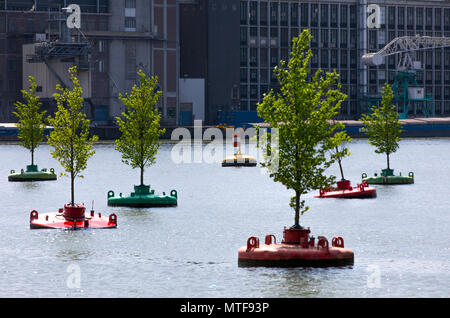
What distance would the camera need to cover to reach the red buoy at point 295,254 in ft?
148

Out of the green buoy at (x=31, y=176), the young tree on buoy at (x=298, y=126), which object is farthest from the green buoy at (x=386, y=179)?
the young tree on buoy at (x=298, y=126)

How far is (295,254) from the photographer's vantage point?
4519 centimetres

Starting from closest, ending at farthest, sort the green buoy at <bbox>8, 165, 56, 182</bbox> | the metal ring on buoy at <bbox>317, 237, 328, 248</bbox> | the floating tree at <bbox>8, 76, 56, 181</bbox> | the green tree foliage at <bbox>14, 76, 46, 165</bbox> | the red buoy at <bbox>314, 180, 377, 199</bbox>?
the metal ring on buoy at <bbox>317, 237, 328, 248</bbox>, the red buoy at <bbox>314, 180, 377, 199</bbox>, the green tree foliage at <bbox>14, 76, 46, 165</bbox>, the floating tree at <bbox>8, 76, 56, 181</bbox>, the green buoy at <bbox>8, 165, 56, 182</bbox>

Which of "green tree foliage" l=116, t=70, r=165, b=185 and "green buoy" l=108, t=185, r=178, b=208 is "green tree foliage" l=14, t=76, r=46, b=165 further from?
"green buoy" l=108, t=185, r=178, b=208

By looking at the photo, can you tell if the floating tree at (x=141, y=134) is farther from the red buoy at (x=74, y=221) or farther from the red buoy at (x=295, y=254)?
the red buoy at (x=295, y=254)

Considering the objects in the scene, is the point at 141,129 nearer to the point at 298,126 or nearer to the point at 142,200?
the point at 142,200

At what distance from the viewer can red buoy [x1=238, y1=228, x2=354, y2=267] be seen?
148ft

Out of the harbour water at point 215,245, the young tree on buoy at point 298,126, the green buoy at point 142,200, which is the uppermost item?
the young tree on buoy at point 298,126

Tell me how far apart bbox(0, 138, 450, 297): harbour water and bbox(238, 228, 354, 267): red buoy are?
17.1 inches

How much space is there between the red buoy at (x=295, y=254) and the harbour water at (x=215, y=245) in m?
0.43

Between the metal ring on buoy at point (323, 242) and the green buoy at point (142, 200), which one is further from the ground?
the green buoy at point (142, 200)

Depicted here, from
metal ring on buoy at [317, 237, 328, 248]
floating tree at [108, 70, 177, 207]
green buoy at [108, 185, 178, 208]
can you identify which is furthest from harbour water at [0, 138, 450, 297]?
floating tree at [108, 70, 177, 207]

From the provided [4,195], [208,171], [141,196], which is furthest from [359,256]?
[208,171]
